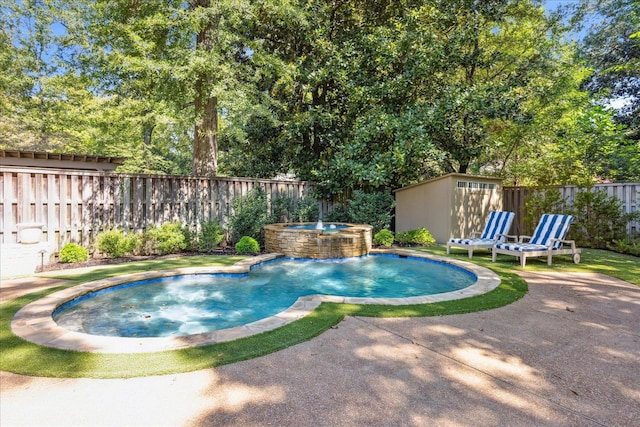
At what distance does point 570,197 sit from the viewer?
10531 mm

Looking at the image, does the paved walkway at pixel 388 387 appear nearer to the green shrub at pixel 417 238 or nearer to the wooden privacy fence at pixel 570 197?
the green shrub at pixel 417 238

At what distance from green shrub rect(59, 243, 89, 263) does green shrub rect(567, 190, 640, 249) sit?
40.4 feet

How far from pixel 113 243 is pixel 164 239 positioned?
106 cm

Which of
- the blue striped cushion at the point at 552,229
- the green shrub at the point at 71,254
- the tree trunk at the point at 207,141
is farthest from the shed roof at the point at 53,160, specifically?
the blue striped cushion at the point at 552,229

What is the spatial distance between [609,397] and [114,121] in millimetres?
11734

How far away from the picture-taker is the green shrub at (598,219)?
9.30 m

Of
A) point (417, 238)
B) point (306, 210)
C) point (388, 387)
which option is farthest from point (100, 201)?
point (417, 238)

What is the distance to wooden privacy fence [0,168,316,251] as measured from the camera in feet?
22.4

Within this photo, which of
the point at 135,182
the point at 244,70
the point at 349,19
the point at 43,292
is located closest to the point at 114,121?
the point at 135,182

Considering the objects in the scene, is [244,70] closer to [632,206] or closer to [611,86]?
[632,206]

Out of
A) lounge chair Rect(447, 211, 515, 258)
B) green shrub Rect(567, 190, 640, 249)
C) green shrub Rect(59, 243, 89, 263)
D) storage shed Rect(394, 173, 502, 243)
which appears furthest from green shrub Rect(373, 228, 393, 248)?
green shrub Rect(59, 243, 89, 263)

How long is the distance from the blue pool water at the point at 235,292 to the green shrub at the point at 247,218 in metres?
1.76

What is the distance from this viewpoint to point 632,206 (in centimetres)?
953

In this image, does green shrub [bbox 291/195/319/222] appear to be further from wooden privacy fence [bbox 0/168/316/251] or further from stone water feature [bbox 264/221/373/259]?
stone water feature [bbox 264/221/373/259]
